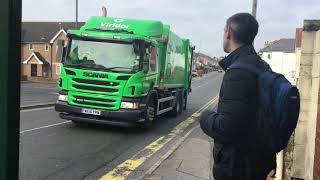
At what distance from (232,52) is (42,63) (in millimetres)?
77376

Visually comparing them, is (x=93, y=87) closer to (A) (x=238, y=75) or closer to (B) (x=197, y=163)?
(B) (x=197, y=163)

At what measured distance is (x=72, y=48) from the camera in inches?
541

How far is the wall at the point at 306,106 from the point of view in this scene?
5828 millimetres

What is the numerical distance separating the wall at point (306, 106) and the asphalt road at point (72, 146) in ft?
11.0

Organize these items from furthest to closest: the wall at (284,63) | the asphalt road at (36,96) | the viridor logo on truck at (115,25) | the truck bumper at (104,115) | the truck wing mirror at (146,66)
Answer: the asphalt road at (36,96) → the viridor logo on truck at (115,25) → the truck wing mirror at (146,66) → the truck bumper at (104,115) → the wall at (284,63)

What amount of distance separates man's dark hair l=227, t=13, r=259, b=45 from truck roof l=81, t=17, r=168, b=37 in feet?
37.2

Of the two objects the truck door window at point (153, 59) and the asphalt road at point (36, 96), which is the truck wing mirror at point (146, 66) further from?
the asphalt road at point (36, 96)

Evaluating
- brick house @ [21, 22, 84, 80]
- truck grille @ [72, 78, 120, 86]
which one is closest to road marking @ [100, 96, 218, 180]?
truck grille @ [72, 78, 120, 86]

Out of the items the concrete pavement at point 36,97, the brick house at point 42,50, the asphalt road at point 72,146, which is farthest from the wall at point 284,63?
the brick house at point 42,50

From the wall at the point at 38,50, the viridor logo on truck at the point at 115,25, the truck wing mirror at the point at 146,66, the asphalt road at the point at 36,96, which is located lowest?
the asphalt road at the point at 36,96

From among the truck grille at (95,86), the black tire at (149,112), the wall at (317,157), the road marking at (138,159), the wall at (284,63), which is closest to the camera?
the wall at (317,157)

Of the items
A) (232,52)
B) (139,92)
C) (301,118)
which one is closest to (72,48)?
(139,92)

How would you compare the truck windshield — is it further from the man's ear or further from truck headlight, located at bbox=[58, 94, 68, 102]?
the man's ear

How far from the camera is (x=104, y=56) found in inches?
528
